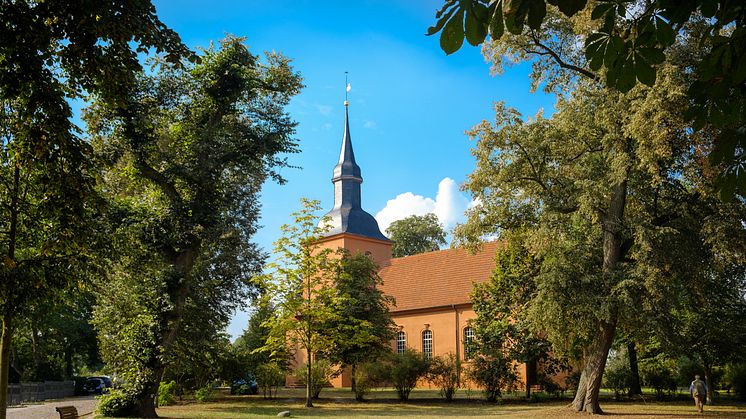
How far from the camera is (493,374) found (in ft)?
98.2

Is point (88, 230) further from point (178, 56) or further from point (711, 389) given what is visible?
point (711, 389)

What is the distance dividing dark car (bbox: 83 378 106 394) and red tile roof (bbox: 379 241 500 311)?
828 inches

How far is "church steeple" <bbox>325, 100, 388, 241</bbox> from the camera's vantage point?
50.7 m

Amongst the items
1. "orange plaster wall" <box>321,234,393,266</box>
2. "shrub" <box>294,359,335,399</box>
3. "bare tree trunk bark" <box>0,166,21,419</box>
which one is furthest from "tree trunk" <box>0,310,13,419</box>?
"orange plaster wall" <box>321,234,393,266</box>

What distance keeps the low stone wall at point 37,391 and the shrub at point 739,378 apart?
34.6m

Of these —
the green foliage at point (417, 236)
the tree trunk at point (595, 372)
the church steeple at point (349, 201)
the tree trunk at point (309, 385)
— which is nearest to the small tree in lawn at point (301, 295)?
the tree trunk at point (309, 385)

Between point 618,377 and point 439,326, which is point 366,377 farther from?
point 439,326

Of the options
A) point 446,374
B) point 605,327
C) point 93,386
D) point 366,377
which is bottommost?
point 93,386

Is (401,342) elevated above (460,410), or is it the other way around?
(401,342)

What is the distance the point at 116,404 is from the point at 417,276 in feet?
90.9

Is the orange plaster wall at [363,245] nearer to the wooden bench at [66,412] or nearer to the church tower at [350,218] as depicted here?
the church tower at [350,218]

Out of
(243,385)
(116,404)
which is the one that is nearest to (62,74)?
(116,404)

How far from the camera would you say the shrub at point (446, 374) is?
30812 millimetres

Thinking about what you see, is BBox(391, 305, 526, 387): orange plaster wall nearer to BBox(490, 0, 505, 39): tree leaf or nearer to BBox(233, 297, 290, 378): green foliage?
BBox(233, 297, 290, 378): green foliage
